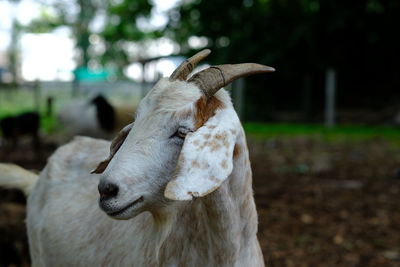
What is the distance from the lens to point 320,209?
6387 mm

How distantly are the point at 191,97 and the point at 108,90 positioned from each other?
18.2 metres

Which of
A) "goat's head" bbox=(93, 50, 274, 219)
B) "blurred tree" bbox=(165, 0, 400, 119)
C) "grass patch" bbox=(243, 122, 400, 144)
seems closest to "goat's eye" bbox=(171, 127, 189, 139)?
"goat's head" bbox=(93, 50, 274, 219)

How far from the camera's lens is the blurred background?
5449mm

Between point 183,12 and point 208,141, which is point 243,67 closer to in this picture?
point 208,141

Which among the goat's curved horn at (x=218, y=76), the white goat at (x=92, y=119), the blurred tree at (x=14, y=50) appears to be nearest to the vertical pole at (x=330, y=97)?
the white goat at (x=92, y=119)

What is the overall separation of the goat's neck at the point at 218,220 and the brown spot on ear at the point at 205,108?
23cm

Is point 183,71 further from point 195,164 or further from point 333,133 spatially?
point 333,133

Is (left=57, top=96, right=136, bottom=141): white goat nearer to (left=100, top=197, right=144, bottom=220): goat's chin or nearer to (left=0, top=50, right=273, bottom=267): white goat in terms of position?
(left=0, top=50, right=273, bottom=267): white goat

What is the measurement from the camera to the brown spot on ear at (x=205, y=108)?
2258 mm

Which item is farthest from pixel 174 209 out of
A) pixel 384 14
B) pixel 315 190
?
pixel 384 14

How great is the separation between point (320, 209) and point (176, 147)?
451cm

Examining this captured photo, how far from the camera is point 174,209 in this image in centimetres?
237

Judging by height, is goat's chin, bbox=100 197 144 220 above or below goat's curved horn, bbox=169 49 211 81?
below

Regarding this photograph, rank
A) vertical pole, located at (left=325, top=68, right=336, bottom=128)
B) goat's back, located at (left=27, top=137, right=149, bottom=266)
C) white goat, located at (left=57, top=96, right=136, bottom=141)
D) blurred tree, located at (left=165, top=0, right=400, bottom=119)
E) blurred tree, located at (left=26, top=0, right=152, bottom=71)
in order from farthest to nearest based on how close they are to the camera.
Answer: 1. blurred tree, located at (left=26, top=0, right=152, bottom=71)
2. vertical pole, located at (left=325, top=68, right=336, bottom=128)
3. white goat, located at (left=57, top=96, right=136, bottom=141)
4. blurred tree, located at (left=165, top=0, right=400, bottom=119)
5. goat's back, located at (left=27, top=137, right=149, bottom=266)
